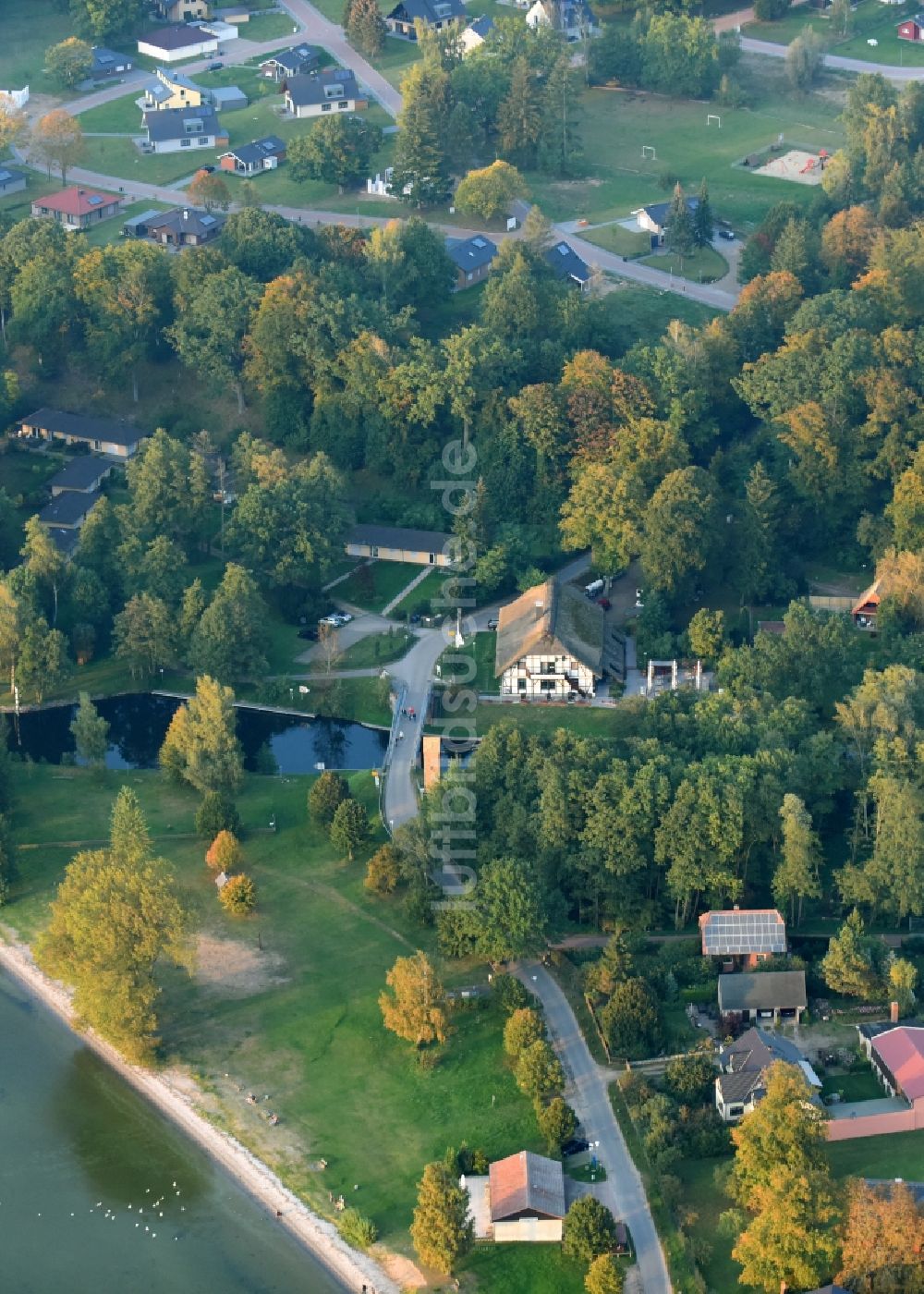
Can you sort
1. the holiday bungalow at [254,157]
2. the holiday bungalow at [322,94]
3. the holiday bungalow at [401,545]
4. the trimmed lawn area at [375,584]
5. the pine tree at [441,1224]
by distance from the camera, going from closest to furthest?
the pine tree at [441,1224] → the trimmed lawn area at [375,584] → the holiday bungalow at [401,545] → the holiday bungalow at [254,157] → the holiday bungalow at [322,94]

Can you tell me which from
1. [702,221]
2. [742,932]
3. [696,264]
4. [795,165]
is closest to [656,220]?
[702,221]

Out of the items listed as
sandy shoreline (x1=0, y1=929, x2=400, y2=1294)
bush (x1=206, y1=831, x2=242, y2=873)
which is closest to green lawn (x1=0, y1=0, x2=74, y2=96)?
bush (x1=206, y1=831, x2=242, y2=873)

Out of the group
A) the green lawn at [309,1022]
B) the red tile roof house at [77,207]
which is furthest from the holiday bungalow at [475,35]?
the green lawn at [309,1022]

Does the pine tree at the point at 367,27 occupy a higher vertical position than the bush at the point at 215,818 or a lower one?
higher

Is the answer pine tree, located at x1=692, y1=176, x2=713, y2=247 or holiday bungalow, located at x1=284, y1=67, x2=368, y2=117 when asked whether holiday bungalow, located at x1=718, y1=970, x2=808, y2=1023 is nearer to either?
pine tree, located at x1=692, y1=176, x2=713, y2=247

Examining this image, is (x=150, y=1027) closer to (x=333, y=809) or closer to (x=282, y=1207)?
(x=282, y=1207)

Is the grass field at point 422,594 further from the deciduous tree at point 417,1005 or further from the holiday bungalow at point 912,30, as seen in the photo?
the holiday bungalow at point 912,30
